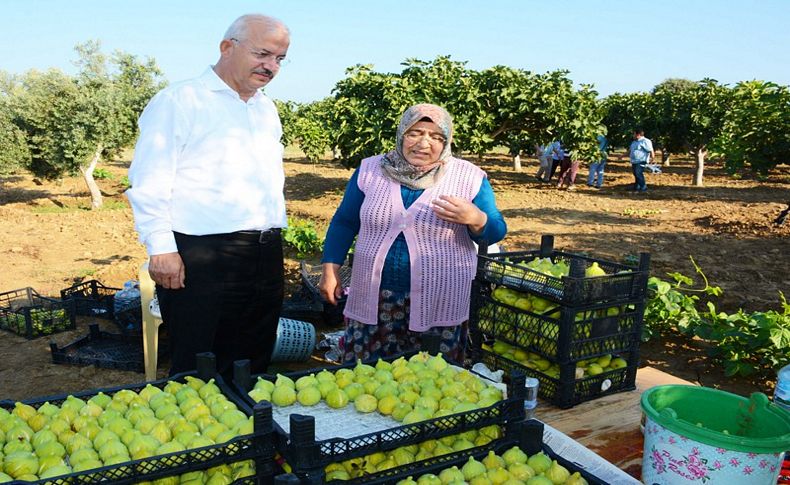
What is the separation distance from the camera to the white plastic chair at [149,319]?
4367 mm

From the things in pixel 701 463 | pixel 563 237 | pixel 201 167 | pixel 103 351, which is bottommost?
pixel 103 351

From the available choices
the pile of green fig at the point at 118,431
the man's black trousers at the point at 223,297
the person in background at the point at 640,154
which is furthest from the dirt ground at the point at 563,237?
the pile of green fig at the point at 118,431

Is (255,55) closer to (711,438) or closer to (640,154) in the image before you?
(711,438)

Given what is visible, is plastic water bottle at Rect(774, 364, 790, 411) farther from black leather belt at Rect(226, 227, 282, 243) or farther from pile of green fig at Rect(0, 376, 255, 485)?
black leather belt at Rect(226, 227, 282, 243)

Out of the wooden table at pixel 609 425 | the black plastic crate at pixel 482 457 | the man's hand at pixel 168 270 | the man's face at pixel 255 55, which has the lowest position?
the wooden table at pixel 609 425

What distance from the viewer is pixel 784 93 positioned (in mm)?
9695

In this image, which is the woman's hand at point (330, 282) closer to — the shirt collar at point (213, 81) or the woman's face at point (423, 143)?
the woman's face at point (423, 143)

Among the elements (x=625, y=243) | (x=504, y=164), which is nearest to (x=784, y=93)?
(x=625, y=243)

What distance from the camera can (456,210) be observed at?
8.30ft

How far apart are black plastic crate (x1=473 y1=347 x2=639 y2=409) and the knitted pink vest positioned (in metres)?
0.39

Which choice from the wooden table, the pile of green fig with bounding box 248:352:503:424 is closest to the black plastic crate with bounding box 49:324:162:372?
the pile of green fig with bounding box 248:352:503:424

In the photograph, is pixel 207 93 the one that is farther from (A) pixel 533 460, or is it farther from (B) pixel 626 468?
(B) pixel 626 468

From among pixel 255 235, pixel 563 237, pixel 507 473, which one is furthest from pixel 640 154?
pixel 507 473

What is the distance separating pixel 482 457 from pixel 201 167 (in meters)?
1.64
